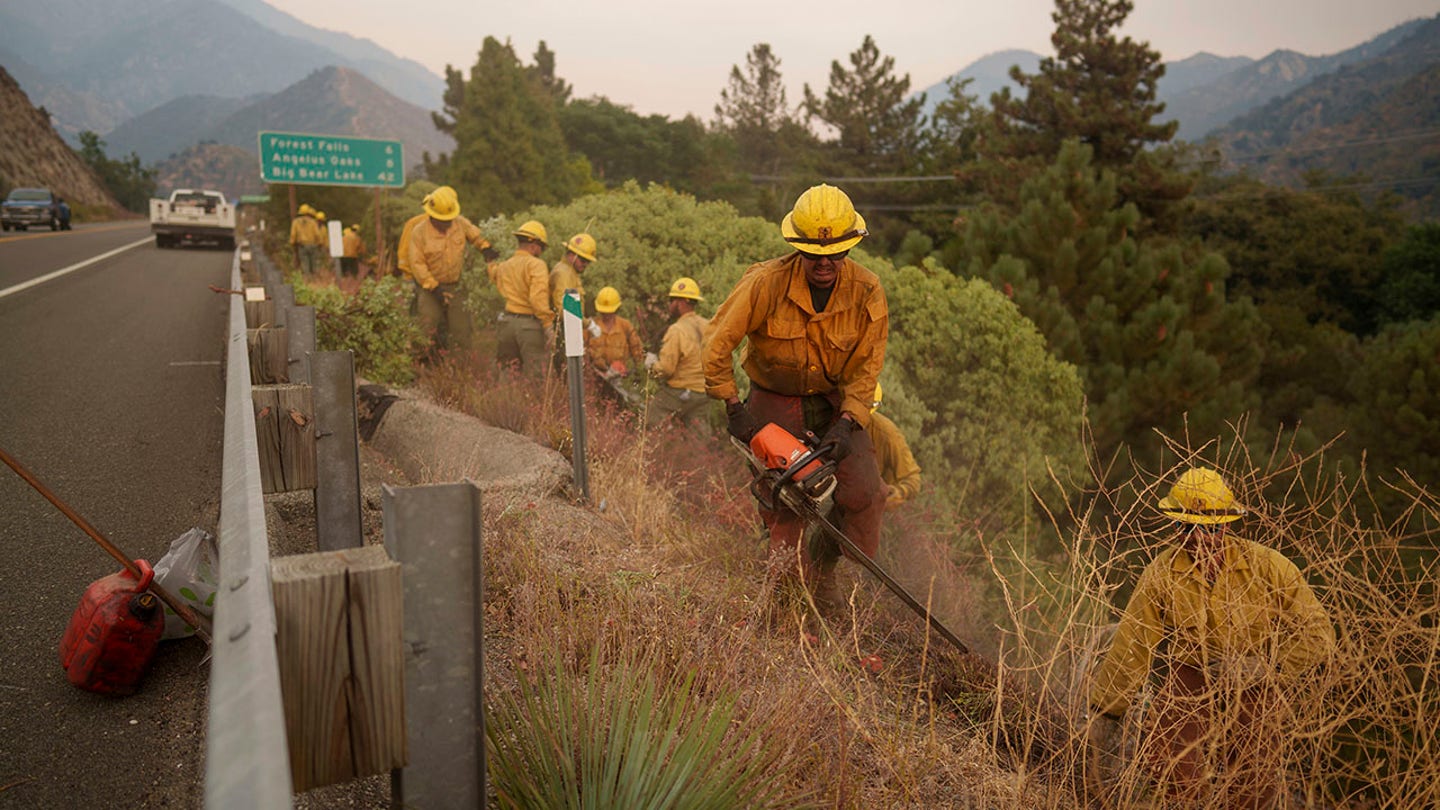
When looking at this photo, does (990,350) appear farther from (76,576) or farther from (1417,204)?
(1417,204)

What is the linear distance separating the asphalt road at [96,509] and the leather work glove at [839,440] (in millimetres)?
2665

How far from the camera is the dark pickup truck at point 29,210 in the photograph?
27.4m

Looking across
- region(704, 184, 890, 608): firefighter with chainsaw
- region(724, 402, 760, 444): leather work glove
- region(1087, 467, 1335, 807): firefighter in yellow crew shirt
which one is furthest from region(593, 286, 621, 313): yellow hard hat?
region(1087, 467, 1335, 807): firefighter in yellow crew shirt

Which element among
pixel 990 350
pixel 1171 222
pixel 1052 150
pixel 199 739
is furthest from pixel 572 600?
pixel 1052 150

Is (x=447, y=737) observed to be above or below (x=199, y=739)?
above

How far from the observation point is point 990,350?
12.0 meters

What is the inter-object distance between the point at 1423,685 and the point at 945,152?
42.3 meters

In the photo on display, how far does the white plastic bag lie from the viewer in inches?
117

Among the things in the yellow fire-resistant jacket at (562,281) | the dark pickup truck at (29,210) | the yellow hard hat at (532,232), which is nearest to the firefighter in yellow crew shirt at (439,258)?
the yellow hard hat at (532,232)

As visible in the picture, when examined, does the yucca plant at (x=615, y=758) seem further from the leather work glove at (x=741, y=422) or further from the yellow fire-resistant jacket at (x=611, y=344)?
the yellow fire-resistant jacket at (x=611, y=344)

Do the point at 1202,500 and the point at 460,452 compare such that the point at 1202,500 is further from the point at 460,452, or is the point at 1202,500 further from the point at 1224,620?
the point at 460,452

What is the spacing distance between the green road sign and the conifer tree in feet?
37.1

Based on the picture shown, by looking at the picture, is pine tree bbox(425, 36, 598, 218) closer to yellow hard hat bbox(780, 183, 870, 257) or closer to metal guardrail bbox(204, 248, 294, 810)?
yellow hard hat bbox(780, 183, 870, 257)

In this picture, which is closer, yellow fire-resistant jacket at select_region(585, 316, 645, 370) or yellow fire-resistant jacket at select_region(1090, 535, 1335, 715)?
yellow fire-resistant jacket at select_region(1090, 535, 1335, 715)
